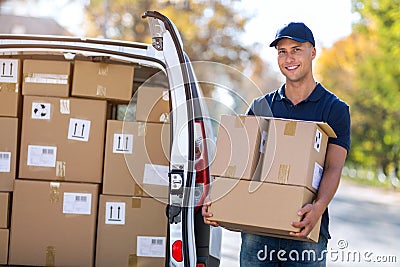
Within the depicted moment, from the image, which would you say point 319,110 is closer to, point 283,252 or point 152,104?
point 283,252

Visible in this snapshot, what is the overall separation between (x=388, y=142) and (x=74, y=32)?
45.6ft

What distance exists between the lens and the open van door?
4605mm

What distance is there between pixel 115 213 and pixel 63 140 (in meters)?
0.59

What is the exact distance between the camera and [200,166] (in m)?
4.77

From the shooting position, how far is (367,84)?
34.0 meters

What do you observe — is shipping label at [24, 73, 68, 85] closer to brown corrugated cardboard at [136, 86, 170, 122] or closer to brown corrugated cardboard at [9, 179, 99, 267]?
brown corrugated cardboard at [136, 86, 170, 122]

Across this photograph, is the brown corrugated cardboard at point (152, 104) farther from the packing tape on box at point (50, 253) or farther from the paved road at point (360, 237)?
the paved road at point (360, 237)

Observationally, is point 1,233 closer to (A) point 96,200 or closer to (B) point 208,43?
(A) point 96,200

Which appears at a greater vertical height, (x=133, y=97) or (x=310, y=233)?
(x=133, y=97)

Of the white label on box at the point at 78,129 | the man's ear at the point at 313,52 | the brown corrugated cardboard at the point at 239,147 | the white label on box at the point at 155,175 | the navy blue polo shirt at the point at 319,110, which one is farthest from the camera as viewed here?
the white label on box at the point at 78,129

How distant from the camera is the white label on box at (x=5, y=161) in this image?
17.7ft

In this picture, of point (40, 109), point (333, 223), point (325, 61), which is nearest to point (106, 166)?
point (40, 109)

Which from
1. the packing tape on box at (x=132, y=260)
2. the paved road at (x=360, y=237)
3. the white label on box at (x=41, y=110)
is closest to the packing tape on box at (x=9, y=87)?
the white label on box at (x=41, y=110)

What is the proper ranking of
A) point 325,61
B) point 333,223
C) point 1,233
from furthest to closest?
1. point 325,61
2. point 333,223
3. point 1,233
